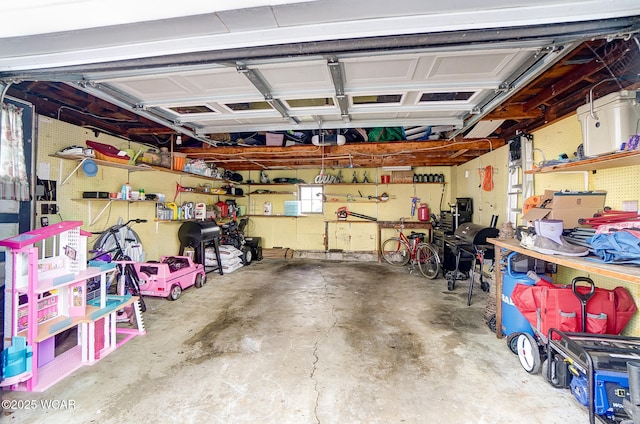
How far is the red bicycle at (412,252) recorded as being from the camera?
5211 mm

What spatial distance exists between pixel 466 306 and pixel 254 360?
289 centimetres

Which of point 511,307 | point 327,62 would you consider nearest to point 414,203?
point 511,307

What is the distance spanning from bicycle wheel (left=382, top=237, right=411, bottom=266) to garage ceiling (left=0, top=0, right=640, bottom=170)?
3.73 m

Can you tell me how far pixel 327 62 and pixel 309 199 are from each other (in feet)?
19.0

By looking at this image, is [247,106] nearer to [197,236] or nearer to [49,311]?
[49,311]

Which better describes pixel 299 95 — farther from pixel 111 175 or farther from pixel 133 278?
pixel 111 175

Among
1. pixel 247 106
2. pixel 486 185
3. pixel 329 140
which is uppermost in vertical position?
pixel 329 140

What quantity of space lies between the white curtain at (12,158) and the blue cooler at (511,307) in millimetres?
4131

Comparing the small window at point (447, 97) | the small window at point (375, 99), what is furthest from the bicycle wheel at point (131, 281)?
the small window at point (447, 97)

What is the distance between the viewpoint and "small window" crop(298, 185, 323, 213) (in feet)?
24.0

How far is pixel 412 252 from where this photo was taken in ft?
19.4

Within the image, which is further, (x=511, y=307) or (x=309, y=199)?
(x=309, y=199)

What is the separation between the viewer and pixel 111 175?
12.5 ft

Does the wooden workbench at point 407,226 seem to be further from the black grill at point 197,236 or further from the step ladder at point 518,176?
the black grill at point 197,236
